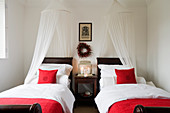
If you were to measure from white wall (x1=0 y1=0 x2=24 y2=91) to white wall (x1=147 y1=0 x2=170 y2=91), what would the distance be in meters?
3.50

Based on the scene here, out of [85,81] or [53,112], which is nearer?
[53,112]

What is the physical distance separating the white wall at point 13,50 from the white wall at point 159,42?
11.5 feet

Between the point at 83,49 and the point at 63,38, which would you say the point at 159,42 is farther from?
the point at 63,38

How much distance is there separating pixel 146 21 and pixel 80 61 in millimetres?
2175

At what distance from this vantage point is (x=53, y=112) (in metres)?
1.60

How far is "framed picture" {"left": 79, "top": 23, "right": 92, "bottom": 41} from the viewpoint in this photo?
3.76 m

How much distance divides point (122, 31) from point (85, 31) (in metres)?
1.08

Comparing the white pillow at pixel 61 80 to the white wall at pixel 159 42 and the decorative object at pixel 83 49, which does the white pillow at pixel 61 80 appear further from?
the white wall at pixel 159 42

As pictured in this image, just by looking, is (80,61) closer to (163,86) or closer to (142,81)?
(142,81)

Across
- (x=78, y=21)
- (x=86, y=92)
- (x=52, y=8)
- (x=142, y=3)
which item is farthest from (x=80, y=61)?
(x=142, y=3)

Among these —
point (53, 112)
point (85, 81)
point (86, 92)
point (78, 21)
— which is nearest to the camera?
point (53, 112)

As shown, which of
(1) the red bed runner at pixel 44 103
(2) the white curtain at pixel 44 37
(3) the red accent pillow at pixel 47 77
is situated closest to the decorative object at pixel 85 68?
(3) the red accent pillow at pixel 47 77

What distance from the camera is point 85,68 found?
3549 mm

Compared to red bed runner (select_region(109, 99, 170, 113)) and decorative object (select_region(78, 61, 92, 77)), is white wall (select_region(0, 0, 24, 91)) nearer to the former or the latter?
decorative object (select_region(78, 61, 92, 77))
